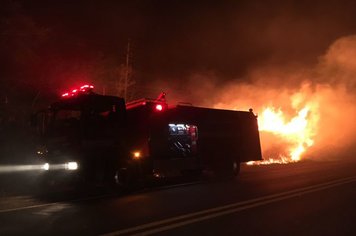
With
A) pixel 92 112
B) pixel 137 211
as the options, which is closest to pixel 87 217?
pixel 137 211

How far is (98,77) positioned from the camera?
28.6 m

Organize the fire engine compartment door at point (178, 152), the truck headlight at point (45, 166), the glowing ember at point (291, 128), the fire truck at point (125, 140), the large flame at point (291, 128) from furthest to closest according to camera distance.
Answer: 1. the glowing ember at point (291, 128)
2. the large flame at point (291, 128)
3. the fire engine compartment door at point (178, 152)
4. the truck headlight at point (45, 166)
5. the fire truck at point (125, 140)

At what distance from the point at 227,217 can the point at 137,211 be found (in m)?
1.88

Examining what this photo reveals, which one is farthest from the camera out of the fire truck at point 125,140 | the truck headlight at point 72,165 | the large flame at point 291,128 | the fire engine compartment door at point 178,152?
the large flame at point 291,128

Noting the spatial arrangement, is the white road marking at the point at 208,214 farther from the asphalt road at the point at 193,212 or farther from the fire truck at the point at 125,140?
the fire truck at the point at 125,140

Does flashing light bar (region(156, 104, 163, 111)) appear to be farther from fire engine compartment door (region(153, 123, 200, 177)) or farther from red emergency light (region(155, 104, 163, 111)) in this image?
fire engine compartment door (region(153, 123, 200, 177))

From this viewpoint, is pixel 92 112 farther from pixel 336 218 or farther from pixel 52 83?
pixel 52 83

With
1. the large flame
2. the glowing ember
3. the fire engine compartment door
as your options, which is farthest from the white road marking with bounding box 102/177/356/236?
the glowing ember

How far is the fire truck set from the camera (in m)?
11.8

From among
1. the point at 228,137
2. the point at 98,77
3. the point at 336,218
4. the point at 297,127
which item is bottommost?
the point at 336,218

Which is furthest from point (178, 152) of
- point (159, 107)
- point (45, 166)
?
point (45, 166)

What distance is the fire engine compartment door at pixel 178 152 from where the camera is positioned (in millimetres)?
14283

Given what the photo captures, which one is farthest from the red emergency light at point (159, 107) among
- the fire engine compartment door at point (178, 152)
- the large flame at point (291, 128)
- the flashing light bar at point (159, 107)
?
the large flame at point (291, 128)

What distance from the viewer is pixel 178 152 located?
15.2 metres
